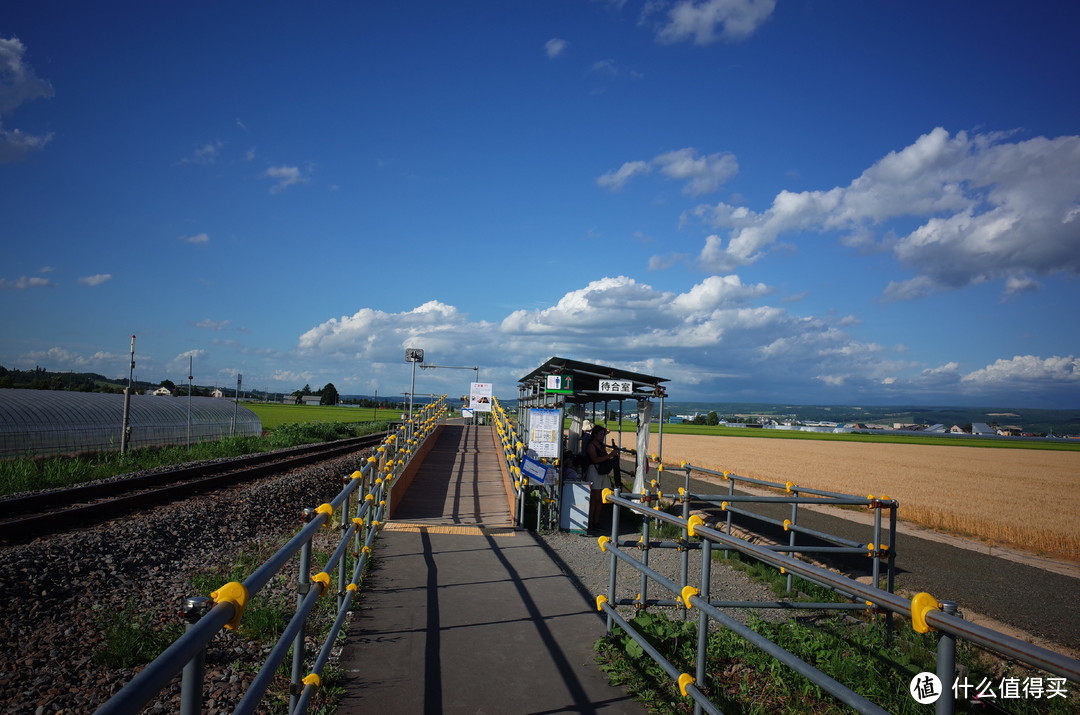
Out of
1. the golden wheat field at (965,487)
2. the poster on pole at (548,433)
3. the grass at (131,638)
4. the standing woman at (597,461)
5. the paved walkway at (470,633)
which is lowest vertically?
the golden wheat field at (965,487)

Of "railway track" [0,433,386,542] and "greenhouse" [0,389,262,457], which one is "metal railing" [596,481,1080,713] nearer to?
"railway track" [0,433,386,542]

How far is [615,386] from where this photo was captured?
12.6 metres

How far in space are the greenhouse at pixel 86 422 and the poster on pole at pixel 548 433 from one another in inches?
616

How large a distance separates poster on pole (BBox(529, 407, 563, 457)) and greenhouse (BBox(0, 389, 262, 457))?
15.7 m

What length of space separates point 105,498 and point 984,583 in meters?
16.5

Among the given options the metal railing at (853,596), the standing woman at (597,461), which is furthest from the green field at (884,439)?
the metal railing at (853,596)

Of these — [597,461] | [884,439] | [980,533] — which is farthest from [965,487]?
[884,439]

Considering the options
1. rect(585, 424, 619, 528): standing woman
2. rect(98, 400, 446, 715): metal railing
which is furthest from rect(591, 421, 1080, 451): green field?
rect(98, 400, 446, 715): metal railing

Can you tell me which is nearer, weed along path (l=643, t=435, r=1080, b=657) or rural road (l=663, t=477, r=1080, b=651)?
rural road (l=663, t=477, r=1080, b=651)

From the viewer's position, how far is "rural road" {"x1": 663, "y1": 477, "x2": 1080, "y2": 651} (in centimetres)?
824

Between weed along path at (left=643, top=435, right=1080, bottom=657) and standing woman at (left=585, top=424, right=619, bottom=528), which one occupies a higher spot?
standing woman at (left=585, top=424, right=619, bottom=528)

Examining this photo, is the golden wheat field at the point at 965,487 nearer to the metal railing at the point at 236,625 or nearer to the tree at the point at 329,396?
the metal railing at the point at 236,625

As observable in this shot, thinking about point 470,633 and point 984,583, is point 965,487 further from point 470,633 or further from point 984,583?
point 470,633

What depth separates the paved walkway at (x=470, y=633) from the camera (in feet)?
13.0
